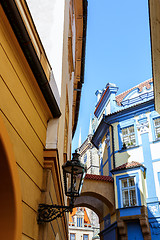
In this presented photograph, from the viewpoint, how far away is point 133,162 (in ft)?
53.0

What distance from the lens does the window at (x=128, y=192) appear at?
15344mm

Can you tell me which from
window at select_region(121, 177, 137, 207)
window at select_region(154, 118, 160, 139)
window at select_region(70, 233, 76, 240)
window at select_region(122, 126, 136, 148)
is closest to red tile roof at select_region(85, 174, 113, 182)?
window at select_region(121, 177, 137, 207)

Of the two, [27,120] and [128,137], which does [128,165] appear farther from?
[27,120]

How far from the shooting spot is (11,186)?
2.44 metres

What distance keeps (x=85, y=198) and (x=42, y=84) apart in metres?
15.3

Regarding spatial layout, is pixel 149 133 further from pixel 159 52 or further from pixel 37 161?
pixel 37 161

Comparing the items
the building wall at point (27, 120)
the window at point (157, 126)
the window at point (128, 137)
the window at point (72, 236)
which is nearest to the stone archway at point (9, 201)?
the building wall at point (27, 120)

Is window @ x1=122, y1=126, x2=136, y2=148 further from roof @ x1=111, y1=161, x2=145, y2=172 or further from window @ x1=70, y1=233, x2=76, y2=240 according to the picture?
window @ x1=70, y1=233, x2=76, y2=240

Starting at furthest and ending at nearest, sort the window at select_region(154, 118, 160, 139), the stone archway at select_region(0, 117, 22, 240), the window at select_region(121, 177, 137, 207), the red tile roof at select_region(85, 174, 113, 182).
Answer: the window at select_region(154, 118, 160, 139) < the red tile roof at select_region(85, 174, 113, 182) < the window at select_region(121, 177, 137, 207) < the stone archway at select_region(0, 117, 22, 240)

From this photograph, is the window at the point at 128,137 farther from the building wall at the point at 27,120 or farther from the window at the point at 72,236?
the window at the point at 72,236

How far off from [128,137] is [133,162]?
214 centimetres

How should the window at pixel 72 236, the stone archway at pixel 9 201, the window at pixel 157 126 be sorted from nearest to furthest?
the stone archway at pixel 9 201
the window at pixel 157 126
the window at pixel 72 236

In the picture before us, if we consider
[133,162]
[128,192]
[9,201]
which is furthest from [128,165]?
[9,201]

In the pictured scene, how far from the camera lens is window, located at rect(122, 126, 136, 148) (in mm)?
17469
